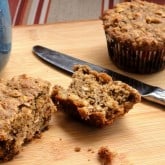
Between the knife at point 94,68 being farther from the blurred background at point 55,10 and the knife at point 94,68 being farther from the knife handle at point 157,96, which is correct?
the blurred background at point 55,10

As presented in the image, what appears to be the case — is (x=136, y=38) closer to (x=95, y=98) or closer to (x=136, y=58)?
(x=136, y=58)

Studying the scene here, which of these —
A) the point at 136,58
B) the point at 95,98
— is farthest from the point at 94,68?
the point at 95,98

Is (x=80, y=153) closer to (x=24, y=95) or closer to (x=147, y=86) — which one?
(x=24, y=95)

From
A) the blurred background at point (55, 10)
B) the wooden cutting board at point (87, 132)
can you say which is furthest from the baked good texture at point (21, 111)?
the blurred background at point (55, 10)

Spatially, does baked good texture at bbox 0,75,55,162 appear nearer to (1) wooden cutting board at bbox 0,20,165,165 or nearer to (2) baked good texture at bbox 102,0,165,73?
(1) wooden cutting board at bbox 0,20,165,165

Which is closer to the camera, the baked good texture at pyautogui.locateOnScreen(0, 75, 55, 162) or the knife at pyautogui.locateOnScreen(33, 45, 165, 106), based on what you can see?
the baked good texture at pyautogui.locateOnScreen(0, 75, 55, 162)

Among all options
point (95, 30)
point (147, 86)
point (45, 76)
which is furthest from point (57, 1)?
point (147, 86)

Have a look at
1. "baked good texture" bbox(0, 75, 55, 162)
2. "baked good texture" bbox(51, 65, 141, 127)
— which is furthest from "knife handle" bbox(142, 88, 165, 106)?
"baked good texture" bbox(0, 75, 55, 162)

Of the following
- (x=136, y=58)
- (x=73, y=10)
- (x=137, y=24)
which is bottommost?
(x=73, y=10)
